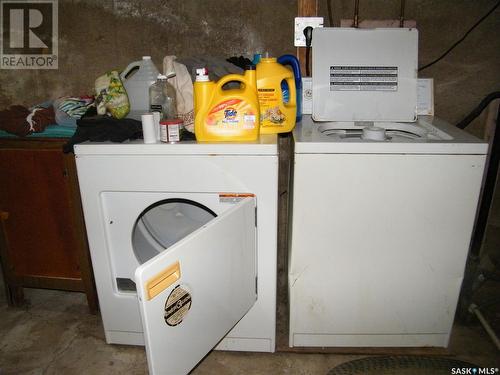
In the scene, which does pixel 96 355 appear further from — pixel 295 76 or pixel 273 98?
pixel 295 76

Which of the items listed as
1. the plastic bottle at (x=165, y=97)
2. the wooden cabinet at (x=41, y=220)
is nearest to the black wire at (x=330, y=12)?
the plastic bottle at (x=165, y=97)

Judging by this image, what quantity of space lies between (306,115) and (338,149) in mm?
667

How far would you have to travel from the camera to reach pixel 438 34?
198 cm

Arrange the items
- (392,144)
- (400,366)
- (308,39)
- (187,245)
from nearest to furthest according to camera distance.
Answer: (187,245) → (392,144) → (400,366) → (308,39)

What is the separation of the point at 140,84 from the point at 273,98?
0.67 metres

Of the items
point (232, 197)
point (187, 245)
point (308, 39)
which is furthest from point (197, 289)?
point (308, 39)

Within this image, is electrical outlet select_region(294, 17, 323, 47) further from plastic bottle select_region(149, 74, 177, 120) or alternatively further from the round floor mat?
the round floor mat

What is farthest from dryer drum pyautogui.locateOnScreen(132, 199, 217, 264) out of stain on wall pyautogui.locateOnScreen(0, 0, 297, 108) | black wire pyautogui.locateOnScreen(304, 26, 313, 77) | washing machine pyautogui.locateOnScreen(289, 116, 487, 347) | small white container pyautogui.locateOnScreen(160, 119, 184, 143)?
black wire pyautogui.locateOnScreen(304, 26, 313, 77)

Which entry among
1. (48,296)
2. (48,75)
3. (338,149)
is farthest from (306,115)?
(48,296)

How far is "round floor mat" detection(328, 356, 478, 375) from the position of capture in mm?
1578

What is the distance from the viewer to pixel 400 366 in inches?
63.3

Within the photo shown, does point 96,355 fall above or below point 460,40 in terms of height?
below

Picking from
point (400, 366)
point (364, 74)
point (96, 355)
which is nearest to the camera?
point (400, 366)

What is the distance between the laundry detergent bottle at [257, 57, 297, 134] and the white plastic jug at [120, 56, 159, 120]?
1.82 ft
